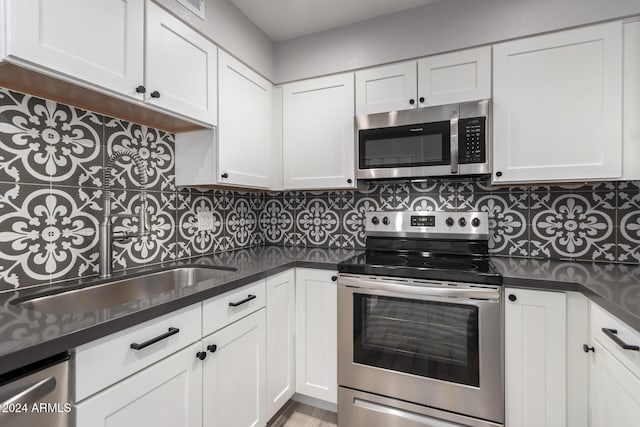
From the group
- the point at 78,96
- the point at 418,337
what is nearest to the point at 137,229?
the point at 78,96

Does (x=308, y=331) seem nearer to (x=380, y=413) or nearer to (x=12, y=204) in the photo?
(x=380, y=413)

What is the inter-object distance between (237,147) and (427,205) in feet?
4.31

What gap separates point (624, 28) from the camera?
1506mm

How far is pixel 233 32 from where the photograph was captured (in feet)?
6.07

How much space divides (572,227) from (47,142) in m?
2.69

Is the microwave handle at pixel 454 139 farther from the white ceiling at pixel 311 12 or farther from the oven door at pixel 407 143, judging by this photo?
the white ceiling at pixel 311 12

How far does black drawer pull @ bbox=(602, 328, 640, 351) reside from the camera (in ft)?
3.19

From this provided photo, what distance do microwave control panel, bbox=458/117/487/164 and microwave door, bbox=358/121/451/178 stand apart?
6cm

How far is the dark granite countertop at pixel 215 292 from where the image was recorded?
2.47 feet

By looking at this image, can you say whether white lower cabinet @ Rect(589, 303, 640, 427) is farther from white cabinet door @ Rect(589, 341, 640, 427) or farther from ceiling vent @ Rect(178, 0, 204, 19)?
ceiling vent @ Rect(178, 0, 204, 19)

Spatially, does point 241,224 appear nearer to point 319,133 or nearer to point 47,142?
point 319,133

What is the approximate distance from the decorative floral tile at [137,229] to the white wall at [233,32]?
0.91m

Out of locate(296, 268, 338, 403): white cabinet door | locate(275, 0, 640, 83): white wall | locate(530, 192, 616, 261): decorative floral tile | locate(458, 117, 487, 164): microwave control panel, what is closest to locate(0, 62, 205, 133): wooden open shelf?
locate(275, 0, 640, 83): white wall

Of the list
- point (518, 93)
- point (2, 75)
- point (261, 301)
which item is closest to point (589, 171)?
point (518, 93)
